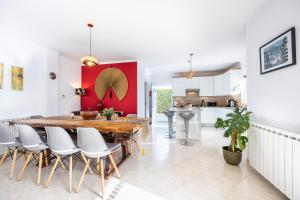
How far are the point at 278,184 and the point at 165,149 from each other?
7.23ft

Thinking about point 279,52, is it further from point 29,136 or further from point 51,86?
point 51,86

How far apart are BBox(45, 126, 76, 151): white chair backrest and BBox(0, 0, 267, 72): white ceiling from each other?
1.90 meters

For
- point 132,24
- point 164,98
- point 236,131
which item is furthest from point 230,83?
point 132,24

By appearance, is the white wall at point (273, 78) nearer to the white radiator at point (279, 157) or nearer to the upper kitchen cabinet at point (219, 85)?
the white radiator at point (279, 157)

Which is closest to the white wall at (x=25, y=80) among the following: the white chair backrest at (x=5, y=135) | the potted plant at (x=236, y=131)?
the white chair backrest at (x=5, y=135)

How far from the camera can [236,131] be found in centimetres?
259

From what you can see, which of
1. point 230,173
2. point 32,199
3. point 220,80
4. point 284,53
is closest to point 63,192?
point 32,199

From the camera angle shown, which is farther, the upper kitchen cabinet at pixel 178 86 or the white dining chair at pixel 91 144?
the upper kitchen cabinet at pixel 178 86

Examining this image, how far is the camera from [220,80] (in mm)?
6531

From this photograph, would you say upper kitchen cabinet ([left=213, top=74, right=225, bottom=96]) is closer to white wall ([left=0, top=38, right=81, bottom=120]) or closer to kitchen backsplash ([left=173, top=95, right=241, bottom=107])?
kitchen backsplash ([left=173, top=95, right=241, bottom=107])

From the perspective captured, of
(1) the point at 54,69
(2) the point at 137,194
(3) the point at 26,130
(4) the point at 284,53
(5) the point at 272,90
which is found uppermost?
Result: (1) the point at 54,69

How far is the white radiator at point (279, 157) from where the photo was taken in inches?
59.7

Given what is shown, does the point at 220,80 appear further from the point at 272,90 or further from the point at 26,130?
the point at 26,130

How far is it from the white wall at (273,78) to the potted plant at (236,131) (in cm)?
26
